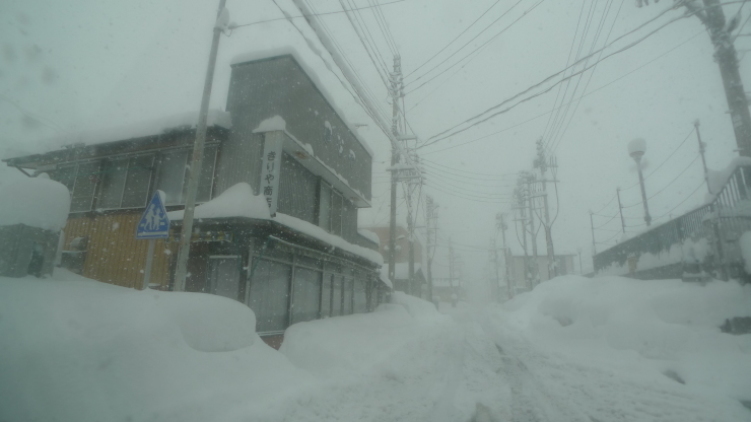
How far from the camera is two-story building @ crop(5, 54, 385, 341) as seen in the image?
370 inches

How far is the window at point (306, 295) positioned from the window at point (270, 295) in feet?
1.48

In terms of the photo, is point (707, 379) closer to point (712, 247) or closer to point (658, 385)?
point (658, 385)

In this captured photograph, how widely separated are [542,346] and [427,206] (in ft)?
96.6

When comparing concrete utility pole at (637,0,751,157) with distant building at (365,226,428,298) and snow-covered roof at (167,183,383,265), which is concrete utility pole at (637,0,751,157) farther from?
distant building at (365,226,428,298)

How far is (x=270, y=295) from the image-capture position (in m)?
9.91

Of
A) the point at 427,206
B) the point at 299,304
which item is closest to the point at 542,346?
the point at 299,304

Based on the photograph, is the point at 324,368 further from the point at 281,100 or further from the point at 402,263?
the point at 402,263

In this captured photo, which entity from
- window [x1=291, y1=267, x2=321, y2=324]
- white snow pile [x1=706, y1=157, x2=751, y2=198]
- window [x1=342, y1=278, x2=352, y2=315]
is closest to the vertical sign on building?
window [x1=291, y1=267, x2=321, y2=324]

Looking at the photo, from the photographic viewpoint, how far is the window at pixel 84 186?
12.2m

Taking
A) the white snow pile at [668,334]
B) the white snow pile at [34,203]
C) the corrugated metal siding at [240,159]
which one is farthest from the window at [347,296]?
the white snow pile at [34,203]

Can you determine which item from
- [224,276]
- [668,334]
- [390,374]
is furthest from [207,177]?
[668,334]

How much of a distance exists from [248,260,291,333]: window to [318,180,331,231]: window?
3.53m

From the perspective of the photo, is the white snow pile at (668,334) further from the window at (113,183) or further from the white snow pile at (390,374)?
the window at (113,183)

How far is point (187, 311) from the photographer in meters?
5.73
